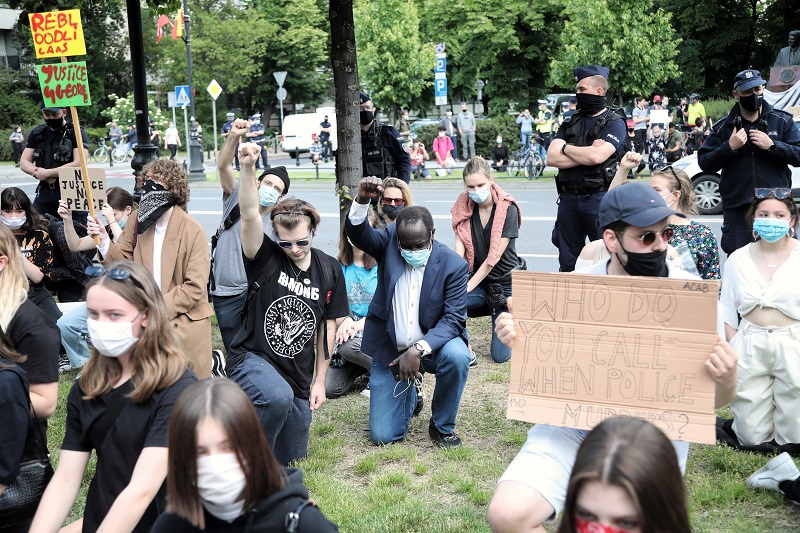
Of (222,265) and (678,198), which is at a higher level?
(678,198)

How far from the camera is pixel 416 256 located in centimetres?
588

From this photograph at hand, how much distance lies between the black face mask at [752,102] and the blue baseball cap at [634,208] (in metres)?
4.24

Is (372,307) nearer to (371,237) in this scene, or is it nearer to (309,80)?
(371,237)

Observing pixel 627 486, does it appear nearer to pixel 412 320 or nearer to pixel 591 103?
pixel 412 320

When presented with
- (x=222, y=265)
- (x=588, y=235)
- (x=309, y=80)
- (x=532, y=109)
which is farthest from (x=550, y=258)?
(x=309, y=80)

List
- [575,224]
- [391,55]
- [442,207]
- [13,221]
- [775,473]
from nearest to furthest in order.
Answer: [775,473]
[13,221]
[575,224]
[442,207]
[391,55]

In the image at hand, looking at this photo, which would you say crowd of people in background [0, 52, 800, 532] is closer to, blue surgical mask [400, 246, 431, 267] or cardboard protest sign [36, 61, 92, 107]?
blue surgical mask [400, 246, 431, 267]

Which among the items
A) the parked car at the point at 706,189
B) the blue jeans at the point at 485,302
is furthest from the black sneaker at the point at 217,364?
the parked car at the point at 706,189

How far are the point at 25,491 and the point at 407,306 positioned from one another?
2.90 meters

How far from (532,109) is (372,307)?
136 ft

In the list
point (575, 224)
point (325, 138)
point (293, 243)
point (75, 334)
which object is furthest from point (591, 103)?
point (325, 138)

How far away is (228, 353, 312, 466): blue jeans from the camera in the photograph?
543 cm

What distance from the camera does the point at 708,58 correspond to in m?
44.5

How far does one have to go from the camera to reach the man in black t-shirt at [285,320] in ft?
18.0
